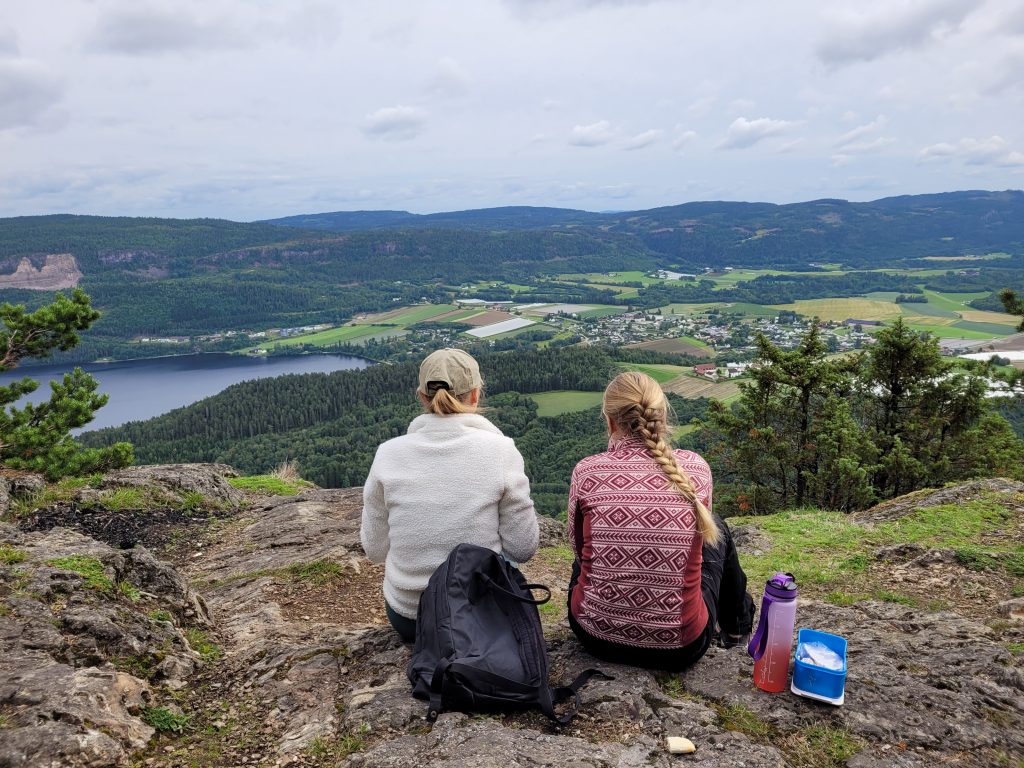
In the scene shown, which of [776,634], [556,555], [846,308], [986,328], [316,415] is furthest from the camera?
[846,308]

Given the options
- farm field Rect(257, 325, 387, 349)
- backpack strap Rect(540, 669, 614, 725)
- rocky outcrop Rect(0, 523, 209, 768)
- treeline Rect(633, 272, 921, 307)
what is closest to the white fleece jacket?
backpack strap Rect(540, 669, 614, 725)

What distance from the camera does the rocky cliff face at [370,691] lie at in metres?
2.92

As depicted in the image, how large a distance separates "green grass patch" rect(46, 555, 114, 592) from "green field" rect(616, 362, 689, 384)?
179 feet

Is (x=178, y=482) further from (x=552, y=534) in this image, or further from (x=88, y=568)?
(x=552, y=534)

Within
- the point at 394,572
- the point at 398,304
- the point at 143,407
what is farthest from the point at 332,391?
the point at 398,304

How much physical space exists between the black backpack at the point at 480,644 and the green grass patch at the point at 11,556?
3.71 m

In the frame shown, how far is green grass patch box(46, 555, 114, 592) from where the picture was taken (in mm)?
4426

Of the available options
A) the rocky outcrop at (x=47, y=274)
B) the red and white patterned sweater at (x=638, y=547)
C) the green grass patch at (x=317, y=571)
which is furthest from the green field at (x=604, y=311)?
the rocky outcrop at (x=47, y=274)

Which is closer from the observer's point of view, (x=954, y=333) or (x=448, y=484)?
(x=448, y=484)

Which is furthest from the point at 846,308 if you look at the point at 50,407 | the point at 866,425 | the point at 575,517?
the point at 575,517

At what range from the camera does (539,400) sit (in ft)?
204

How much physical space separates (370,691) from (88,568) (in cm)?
277

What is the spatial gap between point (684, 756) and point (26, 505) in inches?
361

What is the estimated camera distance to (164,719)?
331 centimetres
